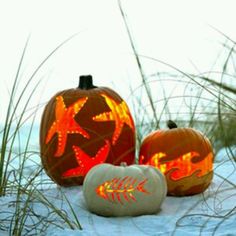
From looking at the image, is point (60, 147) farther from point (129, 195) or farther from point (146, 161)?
point (129, 195)

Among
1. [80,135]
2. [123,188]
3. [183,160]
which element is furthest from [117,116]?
[123,188]

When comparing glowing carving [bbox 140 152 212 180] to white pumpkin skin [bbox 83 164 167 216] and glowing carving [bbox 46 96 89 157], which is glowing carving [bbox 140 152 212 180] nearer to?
white pumpkin skin [bbox 83 164 167 216]

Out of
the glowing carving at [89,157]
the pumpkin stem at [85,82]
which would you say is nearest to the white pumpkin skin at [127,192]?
the glowing carving at [89,157]

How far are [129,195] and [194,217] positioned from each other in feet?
0.77

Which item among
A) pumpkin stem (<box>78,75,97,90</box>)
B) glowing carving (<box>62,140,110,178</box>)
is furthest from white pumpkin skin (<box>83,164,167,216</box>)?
pumpkin stem (<box>78,75,97,90</box>)

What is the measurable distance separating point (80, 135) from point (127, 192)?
0.44 meters

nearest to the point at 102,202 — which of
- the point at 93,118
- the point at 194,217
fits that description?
the point at 194,217

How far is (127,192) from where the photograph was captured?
187 centimetres

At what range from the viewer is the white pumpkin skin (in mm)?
1855

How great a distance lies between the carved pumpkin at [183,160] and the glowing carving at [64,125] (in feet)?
1.00

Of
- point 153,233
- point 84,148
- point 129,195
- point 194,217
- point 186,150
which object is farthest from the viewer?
point 84,148

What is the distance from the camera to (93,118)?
2.25 metres

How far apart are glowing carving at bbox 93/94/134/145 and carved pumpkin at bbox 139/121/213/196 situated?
0.20 metres

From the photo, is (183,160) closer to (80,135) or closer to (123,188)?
(123,188)
